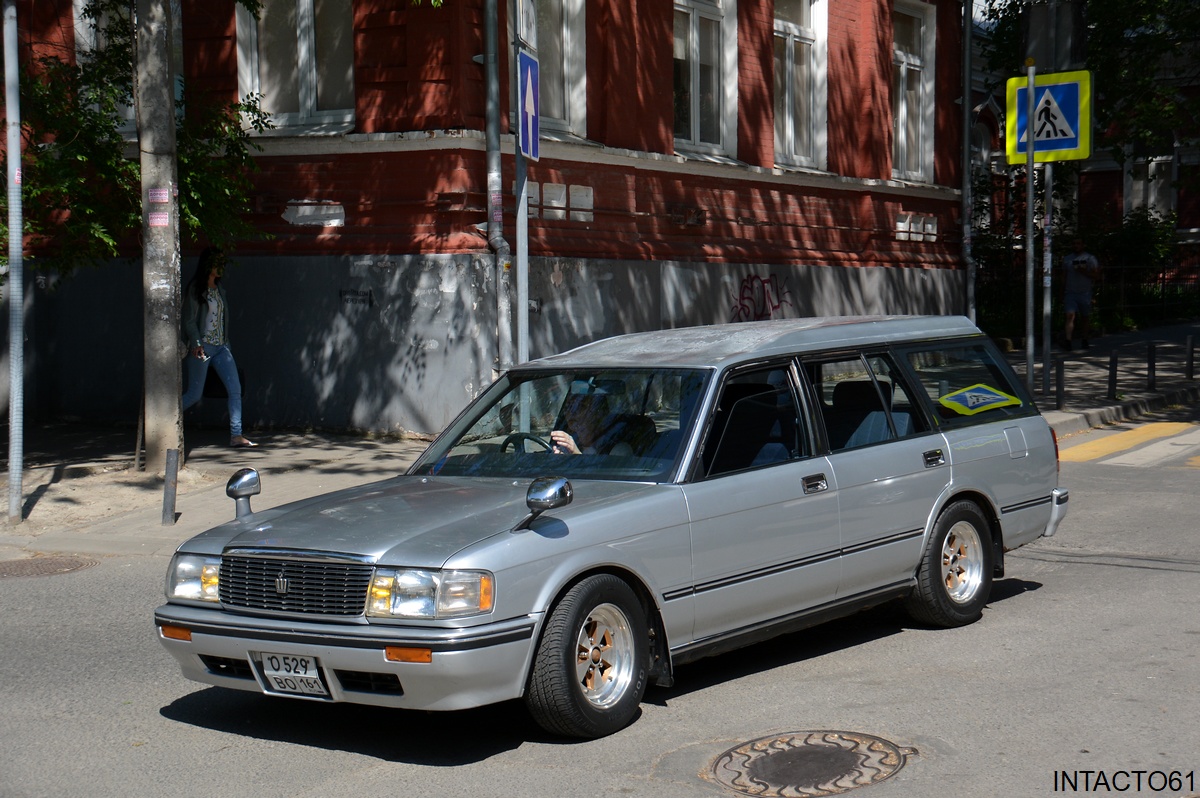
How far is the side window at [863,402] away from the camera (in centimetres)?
694

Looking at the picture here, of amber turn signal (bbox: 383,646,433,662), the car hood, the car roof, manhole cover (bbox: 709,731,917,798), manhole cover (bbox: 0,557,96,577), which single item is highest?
the car roof

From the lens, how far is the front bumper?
5109mm

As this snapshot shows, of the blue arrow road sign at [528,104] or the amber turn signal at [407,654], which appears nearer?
the amber turn signal at [407,654]

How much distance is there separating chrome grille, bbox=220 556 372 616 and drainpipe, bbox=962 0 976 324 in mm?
20323

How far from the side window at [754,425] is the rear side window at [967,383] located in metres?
1.14

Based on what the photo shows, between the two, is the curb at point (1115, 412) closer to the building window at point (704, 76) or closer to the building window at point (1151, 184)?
the building window at point (704, 76)

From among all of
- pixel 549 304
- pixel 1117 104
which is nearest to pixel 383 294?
pixel 549 304

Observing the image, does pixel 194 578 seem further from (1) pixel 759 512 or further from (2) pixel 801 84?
(2) pixel 801 84

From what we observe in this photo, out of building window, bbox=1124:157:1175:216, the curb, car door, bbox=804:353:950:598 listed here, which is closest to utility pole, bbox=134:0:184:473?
car door, bbox=804:353:950:598

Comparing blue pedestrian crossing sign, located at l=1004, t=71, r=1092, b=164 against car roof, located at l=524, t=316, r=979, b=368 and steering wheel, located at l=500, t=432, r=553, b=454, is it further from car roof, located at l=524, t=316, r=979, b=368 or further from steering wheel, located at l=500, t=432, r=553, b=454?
steering wheel, located at l=500, t=432, r=553, b=454

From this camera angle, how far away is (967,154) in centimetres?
2480

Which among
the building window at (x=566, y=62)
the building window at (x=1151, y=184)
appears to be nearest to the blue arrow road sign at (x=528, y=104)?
the building window at (x=566, y=62)

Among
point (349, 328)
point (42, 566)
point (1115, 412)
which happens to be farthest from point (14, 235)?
point (1115, 412)

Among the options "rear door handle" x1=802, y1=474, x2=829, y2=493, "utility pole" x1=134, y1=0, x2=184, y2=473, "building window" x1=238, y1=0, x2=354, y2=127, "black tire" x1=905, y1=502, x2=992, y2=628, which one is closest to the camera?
"rear door handle" x1=802, y1=474, x2=829, y2=493
